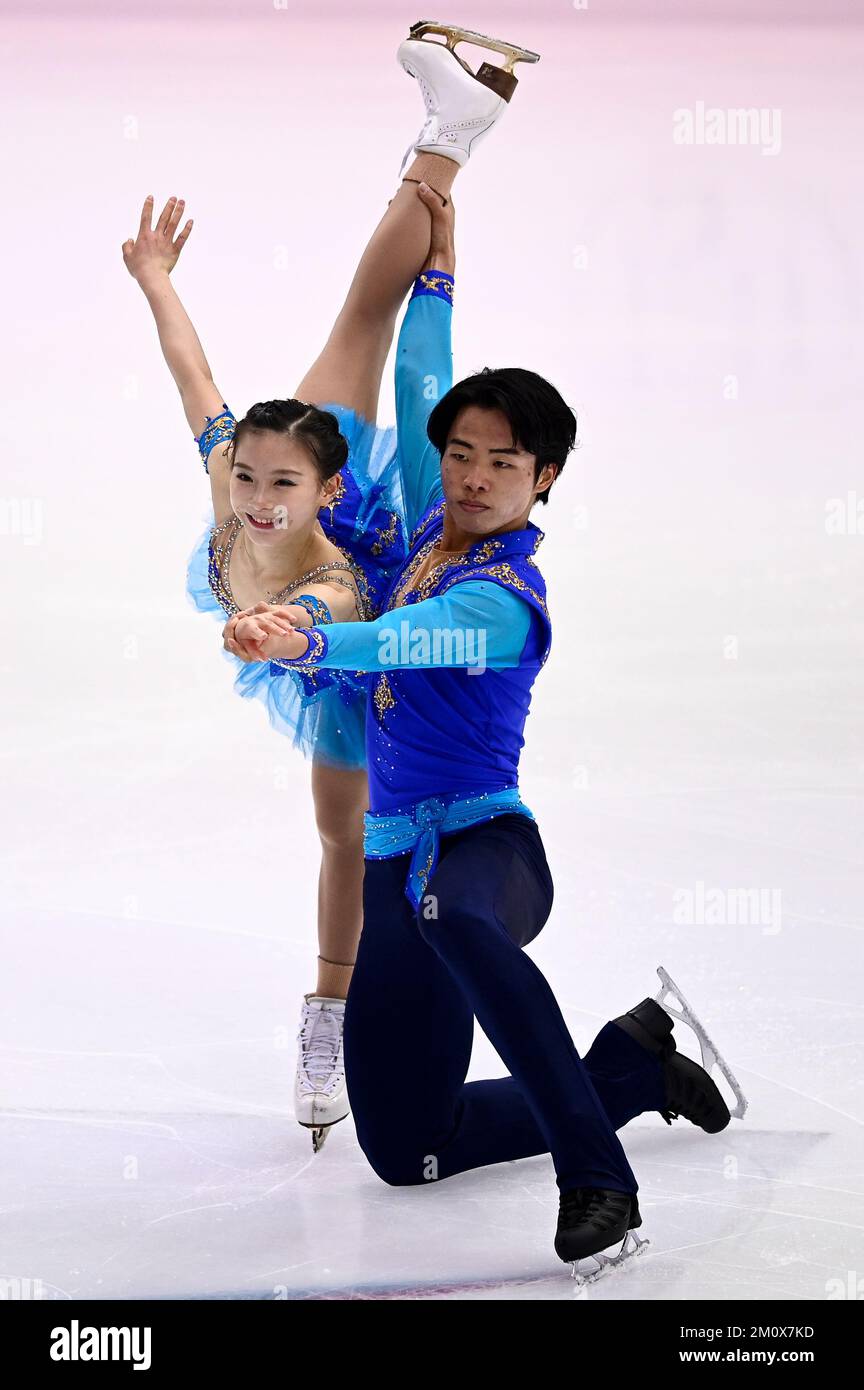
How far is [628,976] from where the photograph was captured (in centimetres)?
361

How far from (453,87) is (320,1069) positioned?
71.5 inches

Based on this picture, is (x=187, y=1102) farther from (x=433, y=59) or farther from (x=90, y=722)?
(x=90, y=722)

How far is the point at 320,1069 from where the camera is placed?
2.92m

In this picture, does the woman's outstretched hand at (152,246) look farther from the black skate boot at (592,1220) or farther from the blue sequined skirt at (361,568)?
the black skate boot at (592,1220)

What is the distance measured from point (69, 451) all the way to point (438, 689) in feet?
14.8

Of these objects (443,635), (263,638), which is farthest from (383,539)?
(263,638)

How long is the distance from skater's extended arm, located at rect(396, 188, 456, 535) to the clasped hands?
0.67 m

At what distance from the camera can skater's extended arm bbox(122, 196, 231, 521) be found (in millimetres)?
2764

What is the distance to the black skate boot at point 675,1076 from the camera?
9.21ft

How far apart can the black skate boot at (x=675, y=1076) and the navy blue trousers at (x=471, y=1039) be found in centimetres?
2

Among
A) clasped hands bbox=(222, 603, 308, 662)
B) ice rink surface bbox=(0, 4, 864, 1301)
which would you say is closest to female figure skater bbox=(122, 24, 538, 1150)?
ice rink surface bbox=(0, 4, 864, 1301)

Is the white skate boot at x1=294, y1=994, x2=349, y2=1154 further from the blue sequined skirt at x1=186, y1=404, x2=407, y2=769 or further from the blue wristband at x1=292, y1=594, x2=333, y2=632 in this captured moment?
the blue wristband at x1=292, y1=594, x2=333, y2=632

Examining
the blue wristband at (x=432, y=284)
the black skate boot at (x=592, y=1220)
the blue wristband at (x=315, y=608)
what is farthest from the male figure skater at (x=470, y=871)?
the blue wristband at (x=432, y=284)

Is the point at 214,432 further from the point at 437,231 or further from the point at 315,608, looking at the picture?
the point at 437,231
